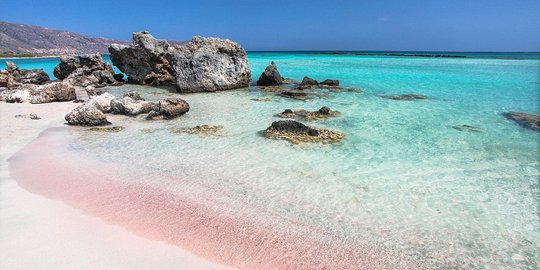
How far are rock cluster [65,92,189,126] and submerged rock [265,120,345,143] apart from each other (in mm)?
4155

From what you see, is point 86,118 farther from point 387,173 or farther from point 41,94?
point 387,173

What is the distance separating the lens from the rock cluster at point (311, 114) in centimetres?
1142

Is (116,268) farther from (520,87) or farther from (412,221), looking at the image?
(520,87)

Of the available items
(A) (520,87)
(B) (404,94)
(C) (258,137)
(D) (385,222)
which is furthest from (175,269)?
(A) (520,87)

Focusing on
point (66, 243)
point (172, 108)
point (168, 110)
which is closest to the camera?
point (66, 243)

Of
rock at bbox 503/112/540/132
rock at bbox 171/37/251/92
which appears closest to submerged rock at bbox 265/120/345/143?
rock at bbox 503/112/540/132

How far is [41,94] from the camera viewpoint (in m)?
14.8

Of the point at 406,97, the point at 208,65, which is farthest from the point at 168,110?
the point at 406,97

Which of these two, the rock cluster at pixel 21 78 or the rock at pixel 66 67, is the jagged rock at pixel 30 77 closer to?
the rock cluster at pixel 21 78

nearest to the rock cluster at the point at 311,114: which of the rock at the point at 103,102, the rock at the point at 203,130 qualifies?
the rock at the point at 203,130

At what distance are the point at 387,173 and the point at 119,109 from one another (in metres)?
9.94

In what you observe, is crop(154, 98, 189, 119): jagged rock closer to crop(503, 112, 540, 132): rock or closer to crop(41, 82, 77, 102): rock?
crop(41, 82, 77, 102): rock

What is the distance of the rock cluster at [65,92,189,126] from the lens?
10.6 m

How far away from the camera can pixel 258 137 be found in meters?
9.09
